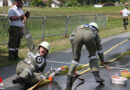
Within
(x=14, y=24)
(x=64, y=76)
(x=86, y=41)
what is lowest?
(x=64, y=76)

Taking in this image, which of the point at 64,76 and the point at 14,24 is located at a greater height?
the point at 14,24

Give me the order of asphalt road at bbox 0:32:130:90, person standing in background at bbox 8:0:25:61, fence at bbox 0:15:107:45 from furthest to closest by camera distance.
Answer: fence at bbox 0:15:107:45, person standing in background at bbox 8:0:25:61, asphalt road at bbox 0:32:130:90

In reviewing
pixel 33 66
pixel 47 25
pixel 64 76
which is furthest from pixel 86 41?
pixel 47 25

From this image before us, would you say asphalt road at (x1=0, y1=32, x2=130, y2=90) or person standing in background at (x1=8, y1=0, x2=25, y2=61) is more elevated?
person standing in background at (x1=8, y1=0, x2=25, y2=61)

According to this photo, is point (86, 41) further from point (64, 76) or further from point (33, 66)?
point (64, 76)

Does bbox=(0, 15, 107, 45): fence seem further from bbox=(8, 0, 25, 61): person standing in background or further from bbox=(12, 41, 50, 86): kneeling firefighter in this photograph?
bbox=(12, 41, 50, 86): kneeling firefighter

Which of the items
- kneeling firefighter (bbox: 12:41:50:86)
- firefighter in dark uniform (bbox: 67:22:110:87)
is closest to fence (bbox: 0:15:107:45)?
Result: kneeling firefighter (bbox: 12:41:50:86)

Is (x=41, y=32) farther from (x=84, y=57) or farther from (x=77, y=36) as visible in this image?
(x=77, y=36)

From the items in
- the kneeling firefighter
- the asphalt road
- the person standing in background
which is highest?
the person standing in background

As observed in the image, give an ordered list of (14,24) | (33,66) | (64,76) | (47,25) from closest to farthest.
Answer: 1. (33,66)
2. (64,76)
3. (14,24)
4. (47,25)

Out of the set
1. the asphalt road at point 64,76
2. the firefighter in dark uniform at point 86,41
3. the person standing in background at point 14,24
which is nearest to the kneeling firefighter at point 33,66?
the asphalt road at point 64,76

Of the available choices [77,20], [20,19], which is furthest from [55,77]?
[77,20]

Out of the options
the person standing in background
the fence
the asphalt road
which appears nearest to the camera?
the asphalt road

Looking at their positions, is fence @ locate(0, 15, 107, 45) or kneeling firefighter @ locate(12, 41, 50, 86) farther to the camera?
fence @ locate(0, 15, 107, 45)
